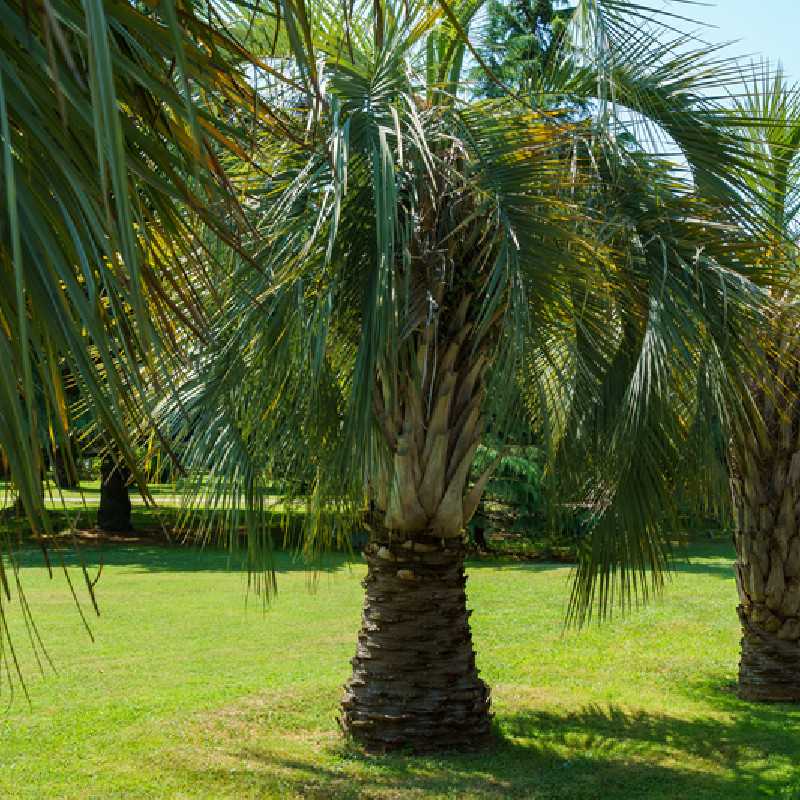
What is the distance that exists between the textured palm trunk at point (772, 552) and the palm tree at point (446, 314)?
1.89 meters

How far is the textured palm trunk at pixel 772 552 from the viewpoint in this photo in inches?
354

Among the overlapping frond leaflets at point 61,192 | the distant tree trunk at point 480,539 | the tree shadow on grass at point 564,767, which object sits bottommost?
the tree shadow on grass at point 564,767

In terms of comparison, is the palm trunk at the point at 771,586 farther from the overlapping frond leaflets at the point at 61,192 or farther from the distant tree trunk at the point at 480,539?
the distant tree trunk at the point at 480,539

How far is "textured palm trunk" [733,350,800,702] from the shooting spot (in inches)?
354

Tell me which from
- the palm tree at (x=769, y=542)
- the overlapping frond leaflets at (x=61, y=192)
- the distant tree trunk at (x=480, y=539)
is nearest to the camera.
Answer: the overlapping frond leaflets at (x=61, y=192)

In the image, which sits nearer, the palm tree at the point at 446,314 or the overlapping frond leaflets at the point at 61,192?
the overlapping frond leaflets at the point at 61,192

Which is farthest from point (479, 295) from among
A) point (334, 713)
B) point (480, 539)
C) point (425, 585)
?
point (480, 539)

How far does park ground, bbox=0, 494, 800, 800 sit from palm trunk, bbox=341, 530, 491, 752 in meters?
0.19

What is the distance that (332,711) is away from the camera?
28.1ft

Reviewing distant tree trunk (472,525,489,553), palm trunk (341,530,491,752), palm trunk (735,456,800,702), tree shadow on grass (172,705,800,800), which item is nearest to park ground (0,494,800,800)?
tree shadow on grass (172,705,800,800)

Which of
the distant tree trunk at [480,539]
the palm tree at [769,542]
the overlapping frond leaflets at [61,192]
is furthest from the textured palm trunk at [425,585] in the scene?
the distant tree trunk at [480,539]

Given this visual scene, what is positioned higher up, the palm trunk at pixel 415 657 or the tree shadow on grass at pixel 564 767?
the palm trunk at pixel 415 657

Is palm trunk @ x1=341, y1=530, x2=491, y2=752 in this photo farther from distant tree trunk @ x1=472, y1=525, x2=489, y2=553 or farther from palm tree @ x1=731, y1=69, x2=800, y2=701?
distant tree trunk @ x1=472, y1=525, x2=489, y2=553

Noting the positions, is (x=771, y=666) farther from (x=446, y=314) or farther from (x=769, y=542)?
(x=446, y=314)
